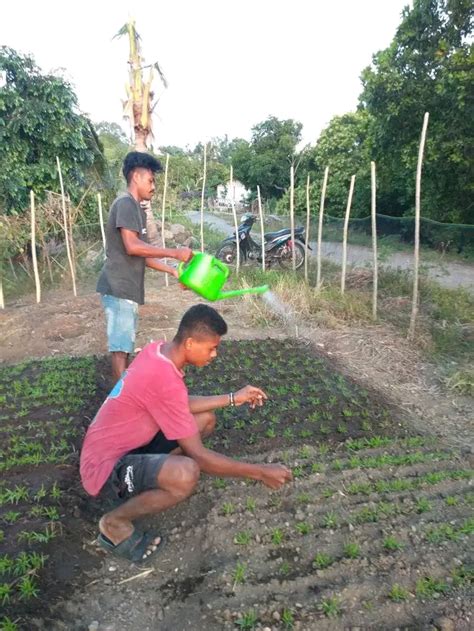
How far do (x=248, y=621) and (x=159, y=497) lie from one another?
0.62 m

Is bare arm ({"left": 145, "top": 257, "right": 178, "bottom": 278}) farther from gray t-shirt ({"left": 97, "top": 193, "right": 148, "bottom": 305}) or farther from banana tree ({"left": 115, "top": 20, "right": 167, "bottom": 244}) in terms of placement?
banana tree ({"left": 115, "top": 20, "right": 167, "bottom": 244})

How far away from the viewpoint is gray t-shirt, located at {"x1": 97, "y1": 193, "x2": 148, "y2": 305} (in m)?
3.02

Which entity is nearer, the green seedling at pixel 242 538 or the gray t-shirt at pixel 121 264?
the green seedling at pixel 242 538

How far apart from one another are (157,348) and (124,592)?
1103 mm

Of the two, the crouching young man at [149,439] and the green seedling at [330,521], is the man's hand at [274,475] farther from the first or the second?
the green seedling at [330,521]

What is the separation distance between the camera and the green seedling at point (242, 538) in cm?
223

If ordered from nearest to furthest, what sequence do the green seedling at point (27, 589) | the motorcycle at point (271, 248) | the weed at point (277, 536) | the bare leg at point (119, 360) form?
1. the green seedling at point (27, 589)
2. the weed at point (277, 536)
3. the bare leg at point (119, 360)
4. the motorcycle at point (271, 248)

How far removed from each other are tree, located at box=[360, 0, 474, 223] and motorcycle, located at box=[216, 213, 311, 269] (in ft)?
14.2

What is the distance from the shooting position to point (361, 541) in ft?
7.10

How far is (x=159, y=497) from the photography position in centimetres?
211

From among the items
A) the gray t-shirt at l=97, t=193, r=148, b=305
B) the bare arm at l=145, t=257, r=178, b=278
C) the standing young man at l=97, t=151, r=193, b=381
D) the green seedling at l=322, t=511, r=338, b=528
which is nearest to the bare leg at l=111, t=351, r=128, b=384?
the standing young man at l=97, t=151, r=193, b=381

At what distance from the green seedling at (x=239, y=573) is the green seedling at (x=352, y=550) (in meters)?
0.47

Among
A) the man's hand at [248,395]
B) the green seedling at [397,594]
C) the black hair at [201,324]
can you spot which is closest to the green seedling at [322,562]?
the green seedling at [397,594]

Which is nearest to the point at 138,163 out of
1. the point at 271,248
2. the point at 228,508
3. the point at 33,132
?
the point at 228,508
